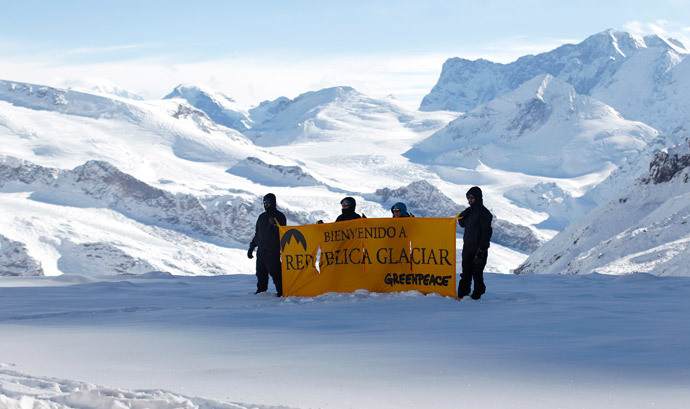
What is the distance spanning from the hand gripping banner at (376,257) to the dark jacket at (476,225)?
0.78 ft

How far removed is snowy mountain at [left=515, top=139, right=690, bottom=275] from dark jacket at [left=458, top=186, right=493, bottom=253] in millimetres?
24402

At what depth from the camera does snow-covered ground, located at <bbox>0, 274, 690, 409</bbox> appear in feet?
17.9

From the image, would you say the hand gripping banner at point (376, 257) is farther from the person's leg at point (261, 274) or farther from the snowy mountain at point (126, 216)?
the snowy mountain at point (126, 216)

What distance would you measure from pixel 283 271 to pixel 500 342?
20.8ft

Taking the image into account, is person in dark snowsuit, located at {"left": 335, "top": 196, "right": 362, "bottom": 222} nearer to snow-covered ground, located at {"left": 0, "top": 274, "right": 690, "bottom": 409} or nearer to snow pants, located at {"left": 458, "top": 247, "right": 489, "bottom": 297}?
snow-covered ground, located at {"left": 0, "top": 274, "right": 690, "bottom": 409}

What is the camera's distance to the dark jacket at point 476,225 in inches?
481

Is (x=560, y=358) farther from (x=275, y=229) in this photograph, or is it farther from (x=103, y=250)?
→ (x=103, y=250)

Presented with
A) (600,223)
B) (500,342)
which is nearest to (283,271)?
(500,342)

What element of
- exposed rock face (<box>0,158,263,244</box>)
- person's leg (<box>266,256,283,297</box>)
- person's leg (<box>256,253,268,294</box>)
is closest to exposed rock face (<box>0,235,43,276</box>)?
exposed rock face (<box>0,158,263,244</box>)

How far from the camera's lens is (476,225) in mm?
12242

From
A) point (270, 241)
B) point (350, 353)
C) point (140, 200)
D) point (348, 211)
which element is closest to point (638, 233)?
point (348, 211)

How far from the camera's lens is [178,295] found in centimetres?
1451

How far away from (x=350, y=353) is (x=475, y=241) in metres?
5.45

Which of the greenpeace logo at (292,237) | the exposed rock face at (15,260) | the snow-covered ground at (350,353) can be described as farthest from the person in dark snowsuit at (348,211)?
the exposed rock face at (15,260)
